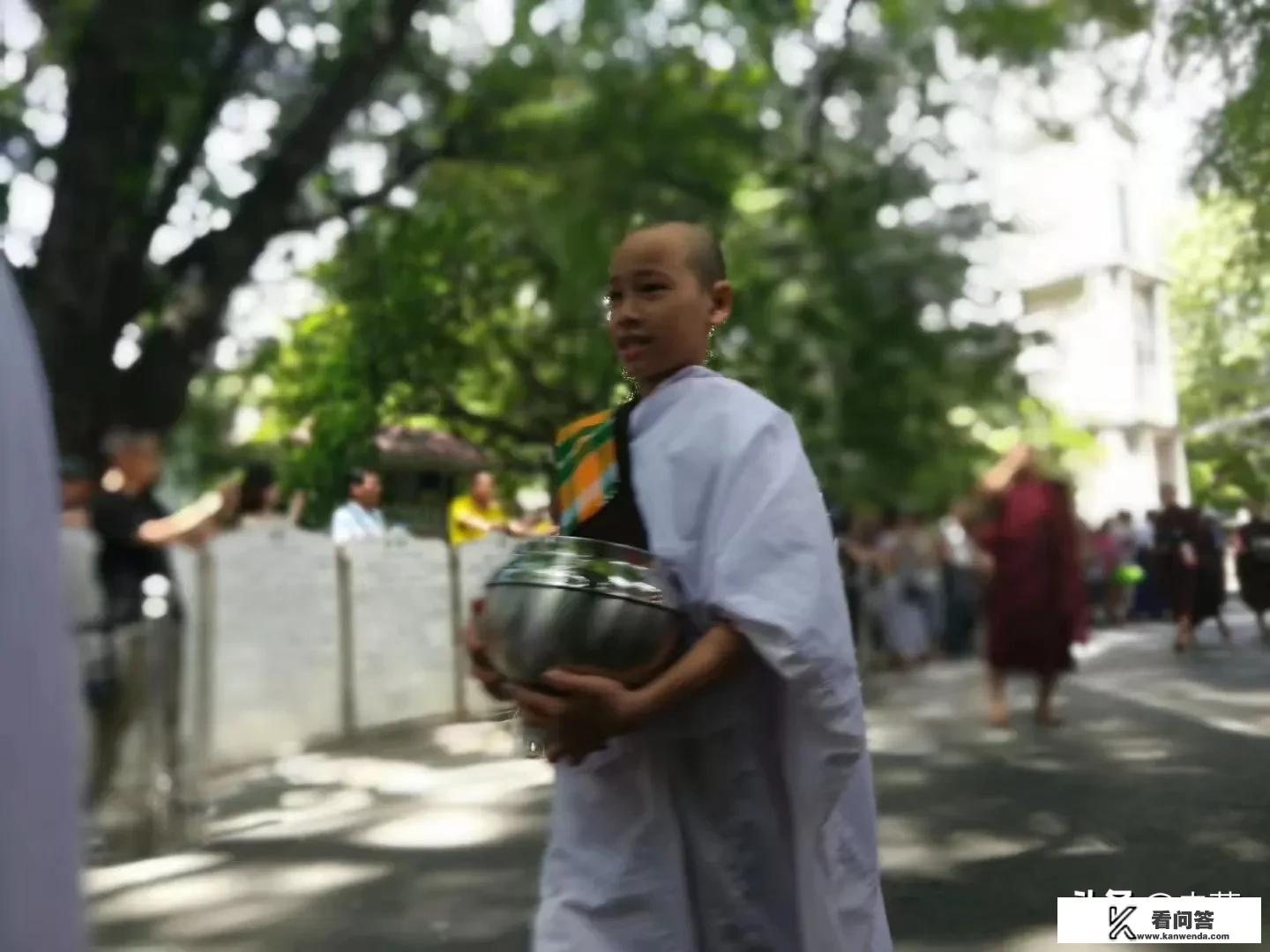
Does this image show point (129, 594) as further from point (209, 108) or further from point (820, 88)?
point (820, 88)

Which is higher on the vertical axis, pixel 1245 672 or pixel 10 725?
pixel 10 725

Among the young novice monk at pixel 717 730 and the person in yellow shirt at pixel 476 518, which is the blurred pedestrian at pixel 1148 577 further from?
the young novice monk at pixel 717 730

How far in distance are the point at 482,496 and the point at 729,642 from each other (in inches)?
321

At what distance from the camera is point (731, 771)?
1.83 meters

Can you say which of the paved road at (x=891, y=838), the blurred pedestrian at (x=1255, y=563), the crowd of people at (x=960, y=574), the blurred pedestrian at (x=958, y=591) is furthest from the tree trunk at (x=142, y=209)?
the blurred pedestrian at (x=1255, y=563)

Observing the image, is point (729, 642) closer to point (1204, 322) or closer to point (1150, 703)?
point (1150, 703)

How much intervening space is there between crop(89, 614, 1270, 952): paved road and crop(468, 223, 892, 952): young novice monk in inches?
58.4

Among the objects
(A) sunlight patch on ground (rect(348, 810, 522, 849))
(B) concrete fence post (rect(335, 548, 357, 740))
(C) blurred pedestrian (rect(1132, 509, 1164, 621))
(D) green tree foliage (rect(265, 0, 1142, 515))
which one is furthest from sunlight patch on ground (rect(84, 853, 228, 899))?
(C) blurred pedestrian (rect(1132, 509, 1164, 621))

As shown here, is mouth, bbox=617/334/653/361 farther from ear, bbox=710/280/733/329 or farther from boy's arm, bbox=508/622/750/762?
boy's arm, bbox=508/622/750/762

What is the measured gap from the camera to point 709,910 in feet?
5.98

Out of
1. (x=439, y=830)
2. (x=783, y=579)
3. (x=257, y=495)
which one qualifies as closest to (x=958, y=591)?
(x=257, y=495)

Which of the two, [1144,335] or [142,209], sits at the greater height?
[1144,335]

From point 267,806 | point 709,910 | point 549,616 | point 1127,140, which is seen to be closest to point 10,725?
point 549,616

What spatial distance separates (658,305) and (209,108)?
31.4ft
